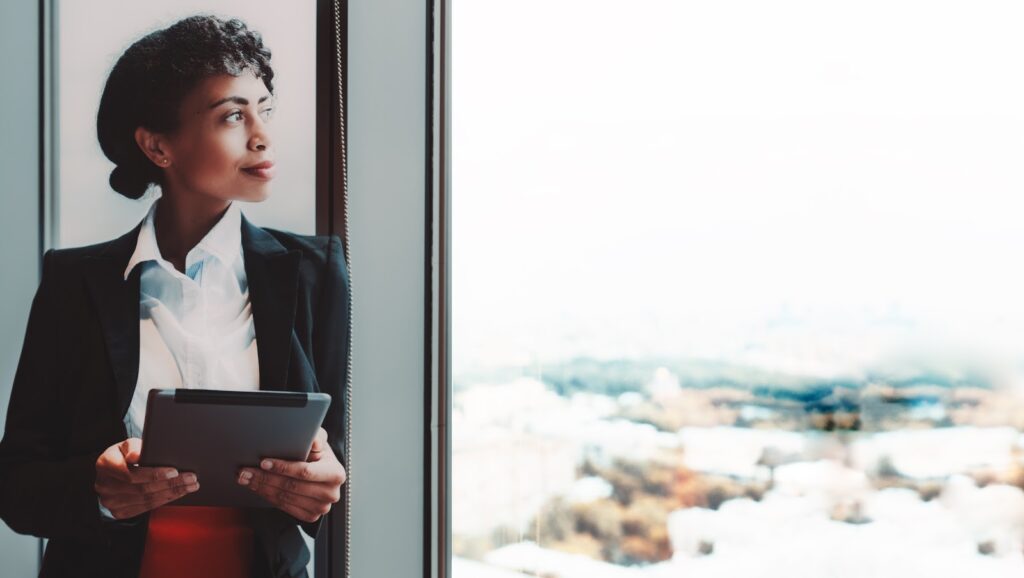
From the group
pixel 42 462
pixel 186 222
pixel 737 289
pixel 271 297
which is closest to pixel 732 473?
pixel 737 289

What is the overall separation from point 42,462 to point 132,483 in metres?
0.22

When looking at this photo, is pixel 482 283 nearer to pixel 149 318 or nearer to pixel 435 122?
pixel 435 122

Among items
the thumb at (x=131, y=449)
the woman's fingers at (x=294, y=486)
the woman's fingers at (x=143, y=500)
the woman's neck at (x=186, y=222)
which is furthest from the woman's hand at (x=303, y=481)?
the woman's neck at (x=186, y=222)

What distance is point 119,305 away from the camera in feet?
6.25

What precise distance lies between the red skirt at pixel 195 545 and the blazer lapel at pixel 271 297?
276mm

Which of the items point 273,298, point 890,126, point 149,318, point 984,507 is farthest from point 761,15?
point 149,318

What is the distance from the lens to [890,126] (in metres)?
1.58

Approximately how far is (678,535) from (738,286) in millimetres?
462

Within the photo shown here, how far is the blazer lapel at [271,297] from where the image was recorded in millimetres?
1886

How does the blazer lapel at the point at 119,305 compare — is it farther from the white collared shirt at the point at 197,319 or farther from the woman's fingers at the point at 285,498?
the woman's fingers at the point at 285,498

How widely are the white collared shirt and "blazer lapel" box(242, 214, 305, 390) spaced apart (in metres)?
0.02

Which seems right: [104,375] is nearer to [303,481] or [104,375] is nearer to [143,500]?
[143,500]

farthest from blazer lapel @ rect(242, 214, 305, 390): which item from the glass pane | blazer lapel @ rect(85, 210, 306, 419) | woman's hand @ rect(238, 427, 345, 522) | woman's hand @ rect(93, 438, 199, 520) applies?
the glass pane

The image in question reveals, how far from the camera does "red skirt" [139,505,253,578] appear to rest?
5.96 ft
